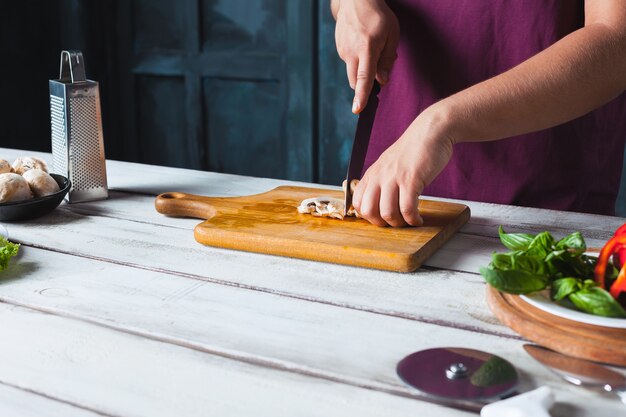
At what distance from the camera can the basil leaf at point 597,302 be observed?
32.3 inches

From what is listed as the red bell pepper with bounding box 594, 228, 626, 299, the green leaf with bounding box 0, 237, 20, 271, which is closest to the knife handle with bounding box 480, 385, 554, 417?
the red bell pepper with bounding box 594, 228, 626, 299

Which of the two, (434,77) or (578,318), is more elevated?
(434,77)

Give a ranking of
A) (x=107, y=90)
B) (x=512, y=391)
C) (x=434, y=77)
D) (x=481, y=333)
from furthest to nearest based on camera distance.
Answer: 1. (x=107, y=90)
2. (x=434, y=77)
3. (x=481, y=333)
4. (x=512, y=391)

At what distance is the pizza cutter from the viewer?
70 cm

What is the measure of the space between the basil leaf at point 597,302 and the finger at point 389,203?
1.30ft

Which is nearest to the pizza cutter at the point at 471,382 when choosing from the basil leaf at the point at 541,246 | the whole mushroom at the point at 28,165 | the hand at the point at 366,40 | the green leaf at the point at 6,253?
the basil leaf at the point at 541,246

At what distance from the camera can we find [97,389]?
781mm

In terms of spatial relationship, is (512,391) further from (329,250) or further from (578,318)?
(329,250)

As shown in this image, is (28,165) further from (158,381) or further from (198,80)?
(198,80)

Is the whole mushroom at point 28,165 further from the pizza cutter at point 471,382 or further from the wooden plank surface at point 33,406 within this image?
the pizza cutter at point 471,382

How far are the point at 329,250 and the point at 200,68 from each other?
2.73 m

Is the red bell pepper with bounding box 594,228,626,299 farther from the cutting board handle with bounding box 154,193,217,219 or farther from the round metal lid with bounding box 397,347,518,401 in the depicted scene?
the cutting board handle with bounding box 154,193,217,219

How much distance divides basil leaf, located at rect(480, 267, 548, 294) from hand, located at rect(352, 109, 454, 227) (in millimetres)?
341

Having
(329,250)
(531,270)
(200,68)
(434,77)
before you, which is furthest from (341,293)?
(200,68)
